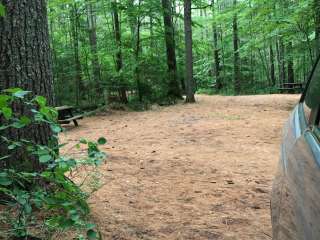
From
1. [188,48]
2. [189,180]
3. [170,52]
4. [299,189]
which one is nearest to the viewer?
[299,189]

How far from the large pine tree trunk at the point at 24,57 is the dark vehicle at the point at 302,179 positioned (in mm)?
1922

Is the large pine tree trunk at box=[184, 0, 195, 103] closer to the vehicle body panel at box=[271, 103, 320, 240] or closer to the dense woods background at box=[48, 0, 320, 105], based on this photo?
the dense woods background at box=[48, 0, 320, 105]

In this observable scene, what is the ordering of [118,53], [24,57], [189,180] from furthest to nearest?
[118,53] → [189,180] → [24,57]

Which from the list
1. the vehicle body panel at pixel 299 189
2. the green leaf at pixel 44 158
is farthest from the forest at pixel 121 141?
the vehicle body panel at pixel 299 189

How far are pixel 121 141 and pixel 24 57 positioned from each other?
4600 mm

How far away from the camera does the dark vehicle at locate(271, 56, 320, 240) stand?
131 centimetres


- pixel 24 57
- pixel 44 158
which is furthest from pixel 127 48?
pixel 44 158

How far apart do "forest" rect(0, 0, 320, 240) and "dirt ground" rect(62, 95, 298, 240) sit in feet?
0.05

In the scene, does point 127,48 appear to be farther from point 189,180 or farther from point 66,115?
point 189,180

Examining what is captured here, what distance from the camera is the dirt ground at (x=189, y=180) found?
3.44 metres

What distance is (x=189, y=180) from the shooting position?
488 centimetres

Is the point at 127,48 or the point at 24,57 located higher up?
the point at 127,48

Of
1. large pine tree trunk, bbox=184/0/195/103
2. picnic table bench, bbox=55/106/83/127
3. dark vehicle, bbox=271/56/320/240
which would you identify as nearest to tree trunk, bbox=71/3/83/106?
picnic table bench, bbox=55/106/83/127

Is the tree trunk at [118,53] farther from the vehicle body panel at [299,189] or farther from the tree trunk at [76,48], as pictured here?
the vehicle body panel at [299,189]
